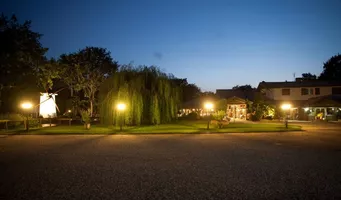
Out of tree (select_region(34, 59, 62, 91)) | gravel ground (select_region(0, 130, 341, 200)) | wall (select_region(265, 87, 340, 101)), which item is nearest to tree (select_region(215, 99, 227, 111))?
wall (select_region(265, 87, 340, 101))

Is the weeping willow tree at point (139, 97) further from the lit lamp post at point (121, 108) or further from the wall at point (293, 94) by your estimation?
the wall at point (293, 94)

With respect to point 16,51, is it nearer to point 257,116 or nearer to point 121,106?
point 121,106

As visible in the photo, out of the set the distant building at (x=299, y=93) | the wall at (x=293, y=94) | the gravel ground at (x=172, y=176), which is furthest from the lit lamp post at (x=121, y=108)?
the wall at (x=293, y=94)

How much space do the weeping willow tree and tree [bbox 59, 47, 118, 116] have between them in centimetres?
1647

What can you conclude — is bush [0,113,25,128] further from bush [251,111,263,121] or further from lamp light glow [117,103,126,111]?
bush [251,111,263,121]

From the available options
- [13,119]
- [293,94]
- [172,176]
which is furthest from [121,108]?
[293,94]

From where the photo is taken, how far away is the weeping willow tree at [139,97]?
2372cm

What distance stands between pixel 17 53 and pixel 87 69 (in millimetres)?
16235

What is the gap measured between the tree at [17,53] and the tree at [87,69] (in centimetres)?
1115

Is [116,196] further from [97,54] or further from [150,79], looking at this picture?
[97,54]

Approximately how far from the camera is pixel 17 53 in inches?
1002

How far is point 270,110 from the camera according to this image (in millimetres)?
38844

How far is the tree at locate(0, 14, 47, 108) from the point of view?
25.1m

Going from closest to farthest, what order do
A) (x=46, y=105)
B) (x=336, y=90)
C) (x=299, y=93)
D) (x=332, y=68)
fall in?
(x=46, y=105) < (x=336, y=90) < (x=299, y=93) < (x=332, y=68)
